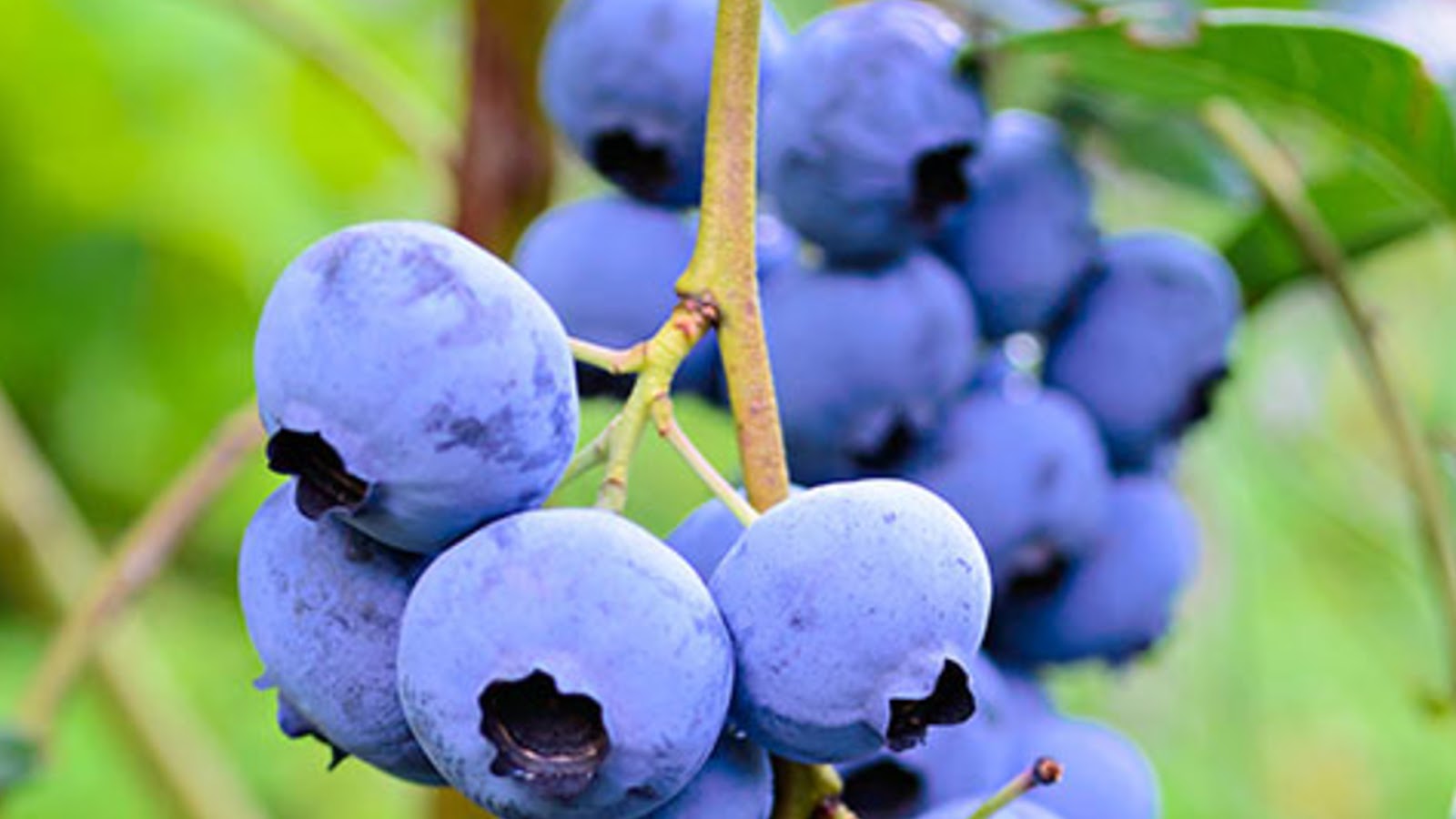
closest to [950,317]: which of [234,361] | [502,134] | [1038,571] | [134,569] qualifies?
[1038,571]

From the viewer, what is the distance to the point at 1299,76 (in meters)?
0.91

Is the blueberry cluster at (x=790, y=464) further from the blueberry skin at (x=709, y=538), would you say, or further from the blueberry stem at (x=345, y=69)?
the blueberry stem at (x=345, y=69)

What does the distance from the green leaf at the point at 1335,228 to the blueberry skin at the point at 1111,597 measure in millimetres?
220

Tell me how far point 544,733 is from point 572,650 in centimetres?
4

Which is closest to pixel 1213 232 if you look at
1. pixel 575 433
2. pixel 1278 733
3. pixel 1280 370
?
pixel 1280 370

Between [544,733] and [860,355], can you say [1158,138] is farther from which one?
[544,733]

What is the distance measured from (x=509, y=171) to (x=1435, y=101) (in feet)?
1.74

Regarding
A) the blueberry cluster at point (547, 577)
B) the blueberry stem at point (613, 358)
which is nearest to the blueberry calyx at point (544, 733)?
the blueberry cluster at point (547, 577)

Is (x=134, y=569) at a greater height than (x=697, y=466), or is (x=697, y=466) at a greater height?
(x=697, y=466)

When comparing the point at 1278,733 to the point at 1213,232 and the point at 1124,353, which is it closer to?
the point at 1213,232

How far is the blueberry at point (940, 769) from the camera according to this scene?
2.45 feet

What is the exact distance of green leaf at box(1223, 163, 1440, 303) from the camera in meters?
1.11

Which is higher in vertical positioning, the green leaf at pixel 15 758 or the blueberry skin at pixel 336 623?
the blueberry skin at pixel 336 623

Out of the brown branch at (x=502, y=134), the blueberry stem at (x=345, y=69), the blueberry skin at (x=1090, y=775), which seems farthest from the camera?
the blueberry stem at (x=345, y=69)
